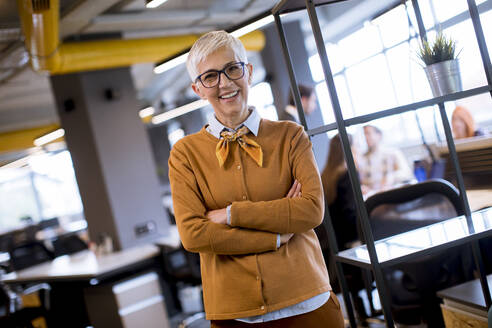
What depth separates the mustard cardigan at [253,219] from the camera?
1.37 m

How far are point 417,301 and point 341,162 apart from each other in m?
1.24

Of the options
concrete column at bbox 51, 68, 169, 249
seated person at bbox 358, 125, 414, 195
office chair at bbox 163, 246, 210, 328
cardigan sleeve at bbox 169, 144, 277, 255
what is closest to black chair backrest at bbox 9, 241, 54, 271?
concrete column at bbox 51, 68, 169, 249

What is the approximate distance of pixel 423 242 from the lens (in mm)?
1648

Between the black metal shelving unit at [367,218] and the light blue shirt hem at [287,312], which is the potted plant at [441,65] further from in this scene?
the light blue shirt hem at [287,312]

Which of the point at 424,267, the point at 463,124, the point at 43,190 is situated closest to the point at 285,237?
the point at 424,267

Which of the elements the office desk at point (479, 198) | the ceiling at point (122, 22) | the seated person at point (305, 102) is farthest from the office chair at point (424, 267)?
the seated person at point (305, 102)

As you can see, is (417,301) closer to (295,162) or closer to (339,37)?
(295,162)

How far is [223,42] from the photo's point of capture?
1445 millimetres

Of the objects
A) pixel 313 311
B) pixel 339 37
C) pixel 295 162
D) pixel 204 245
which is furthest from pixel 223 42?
pixel 339 37

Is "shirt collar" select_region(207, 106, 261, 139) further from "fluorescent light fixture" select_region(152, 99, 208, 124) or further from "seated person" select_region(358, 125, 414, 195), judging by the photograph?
"fluorescent light fixture" select_region(152, 99, 208, 124)

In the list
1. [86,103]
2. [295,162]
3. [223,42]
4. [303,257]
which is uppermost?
[86,103]

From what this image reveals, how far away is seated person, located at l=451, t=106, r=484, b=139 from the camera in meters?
3.98

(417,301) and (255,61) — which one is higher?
(255,61)

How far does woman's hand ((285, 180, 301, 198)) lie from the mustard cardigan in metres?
0.02
